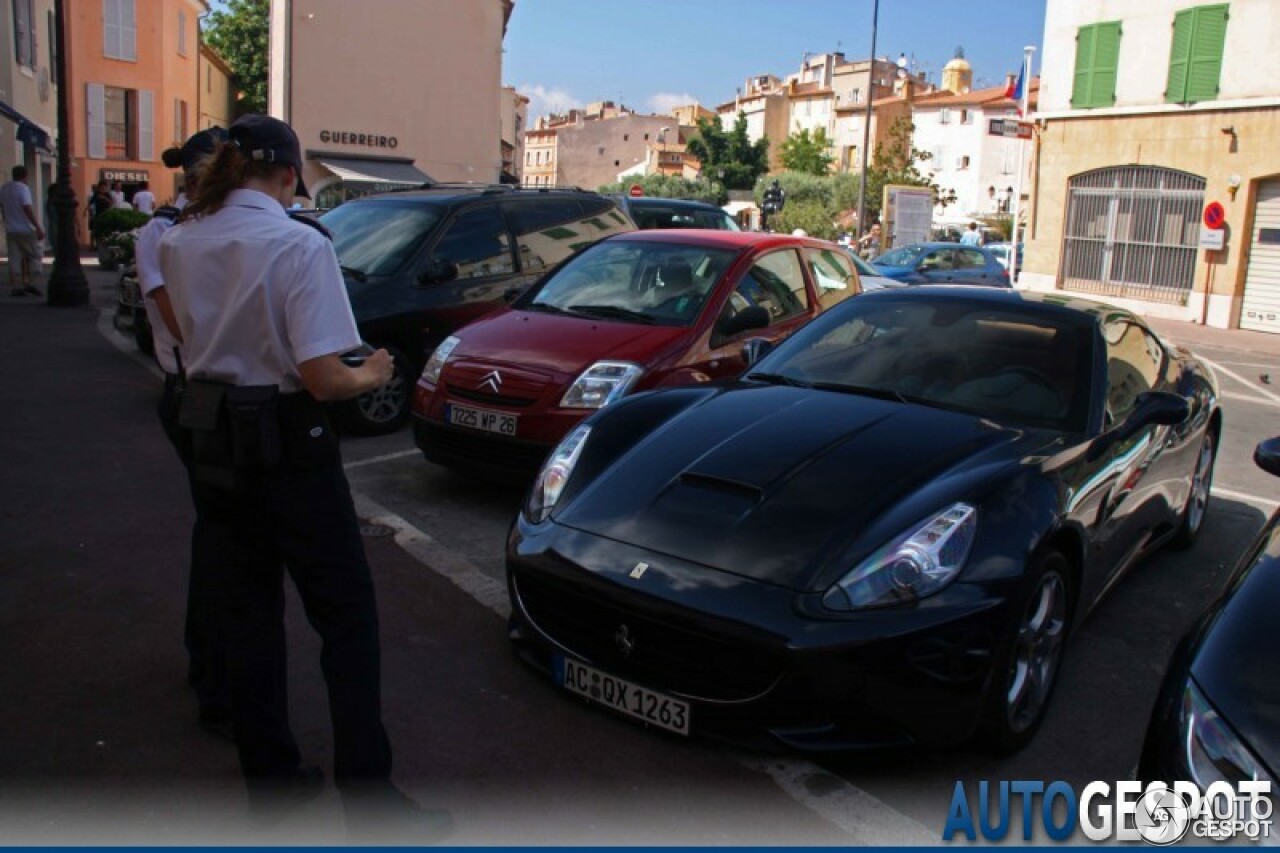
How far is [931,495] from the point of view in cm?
371

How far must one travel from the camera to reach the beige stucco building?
103 ft

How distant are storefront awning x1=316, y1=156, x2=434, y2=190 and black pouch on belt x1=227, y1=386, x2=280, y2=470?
2842 cm

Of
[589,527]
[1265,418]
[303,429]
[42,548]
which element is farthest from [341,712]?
[1265,418]

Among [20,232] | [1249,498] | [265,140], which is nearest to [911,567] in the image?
[265,140]

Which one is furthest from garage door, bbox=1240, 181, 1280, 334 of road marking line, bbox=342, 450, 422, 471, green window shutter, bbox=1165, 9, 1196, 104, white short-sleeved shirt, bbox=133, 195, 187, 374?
white short-sleeved shirt, bbox=133, 195, 187, 374

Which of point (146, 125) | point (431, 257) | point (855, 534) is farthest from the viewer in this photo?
point (146, 125)

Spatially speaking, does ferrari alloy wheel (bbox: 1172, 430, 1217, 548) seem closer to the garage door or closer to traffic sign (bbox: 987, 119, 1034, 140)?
the garage door

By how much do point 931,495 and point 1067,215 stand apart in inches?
1066

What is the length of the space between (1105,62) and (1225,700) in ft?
91.5

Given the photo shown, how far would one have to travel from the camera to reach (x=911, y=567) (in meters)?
3.47

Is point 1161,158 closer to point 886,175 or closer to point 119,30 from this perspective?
point 119,30

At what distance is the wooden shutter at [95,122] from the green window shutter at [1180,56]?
3019cm

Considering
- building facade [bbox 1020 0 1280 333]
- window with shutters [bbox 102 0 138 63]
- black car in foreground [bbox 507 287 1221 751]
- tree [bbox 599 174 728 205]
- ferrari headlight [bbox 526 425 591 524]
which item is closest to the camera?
black car in foreground [bbox 507 287 1221 751]

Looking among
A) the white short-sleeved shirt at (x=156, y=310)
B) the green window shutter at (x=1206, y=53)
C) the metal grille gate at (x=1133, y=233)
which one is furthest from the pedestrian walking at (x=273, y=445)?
the green window shutter at (x=1206, y=53)
